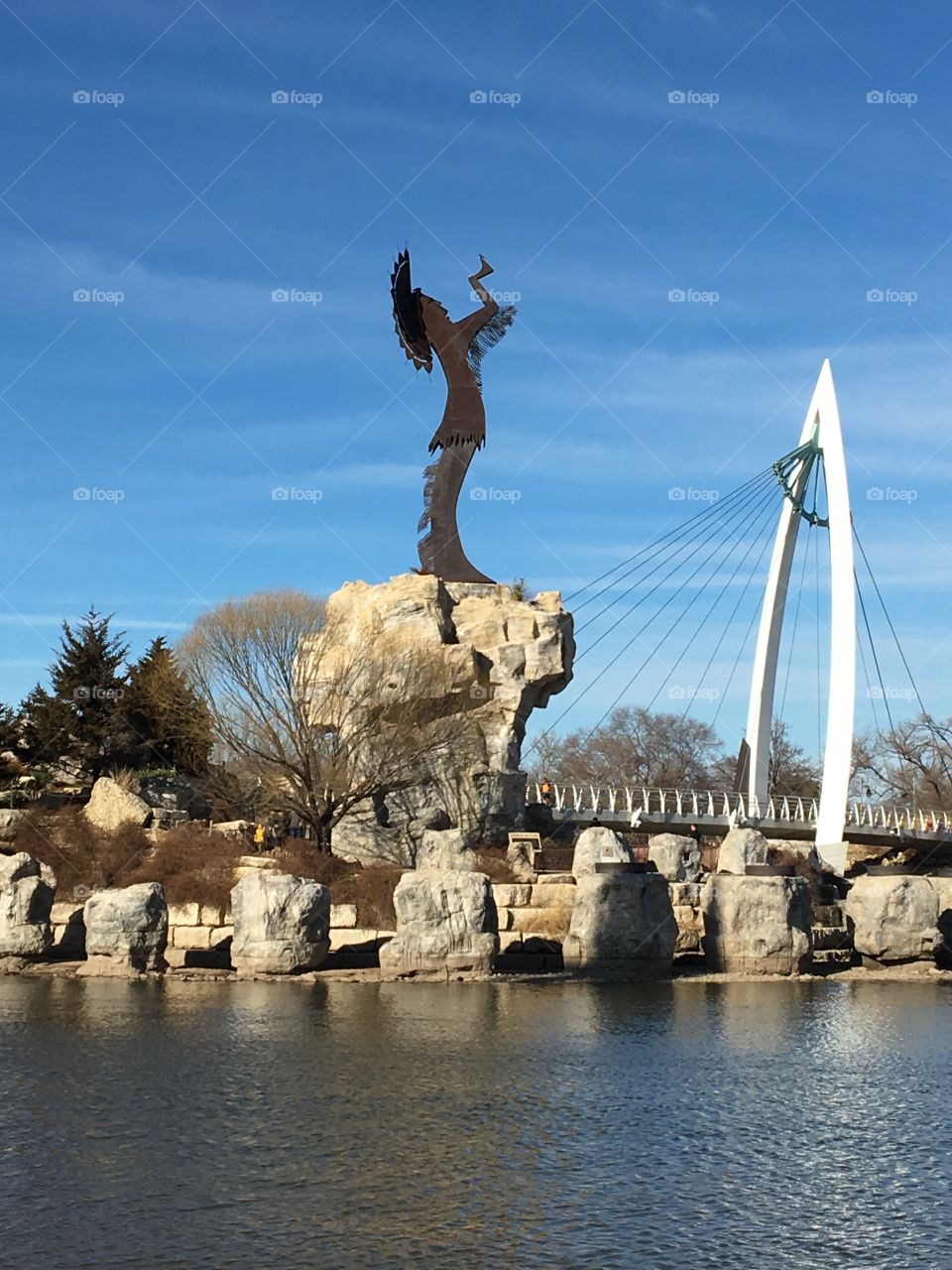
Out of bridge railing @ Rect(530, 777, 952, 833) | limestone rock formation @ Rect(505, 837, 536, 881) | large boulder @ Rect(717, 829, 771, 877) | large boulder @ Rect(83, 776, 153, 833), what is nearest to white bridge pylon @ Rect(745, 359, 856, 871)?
bridge railing @ Rect(530, 777, 952, 833)

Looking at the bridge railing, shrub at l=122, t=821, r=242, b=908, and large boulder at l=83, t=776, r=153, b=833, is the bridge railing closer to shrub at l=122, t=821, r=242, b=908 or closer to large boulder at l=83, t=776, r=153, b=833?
shrub at l=122, t=821, r=242, b=908

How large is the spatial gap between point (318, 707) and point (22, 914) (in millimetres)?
9174

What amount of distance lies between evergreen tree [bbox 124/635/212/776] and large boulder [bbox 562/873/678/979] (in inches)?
557

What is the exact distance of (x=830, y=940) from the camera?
30.4m

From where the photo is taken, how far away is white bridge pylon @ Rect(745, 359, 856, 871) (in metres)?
41.6

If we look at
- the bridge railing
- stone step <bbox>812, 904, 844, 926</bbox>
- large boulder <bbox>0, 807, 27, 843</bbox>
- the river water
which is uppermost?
the bridge railing

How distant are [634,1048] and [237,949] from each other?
399 inches

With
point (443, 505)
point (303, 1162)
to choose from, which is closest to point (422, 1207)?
point (303, 1162)

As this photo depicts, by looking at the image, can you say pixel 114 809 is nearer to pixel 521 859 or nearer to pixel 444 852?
pixel 444 852

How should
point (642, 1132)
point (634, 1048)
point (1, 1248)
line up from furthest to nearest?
point (634, 1048) < point (642, 1132) < point (1, 1248)

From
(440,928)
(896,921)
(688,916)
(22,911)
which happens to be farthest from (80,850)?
(896,921)

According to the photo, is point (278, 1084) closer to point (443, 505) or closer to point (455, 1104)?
point (455, 1104)

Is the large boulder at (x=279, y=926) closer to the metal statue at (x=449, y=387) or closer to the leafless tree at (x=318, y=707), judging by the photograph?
the leafless tree at (x=318, y=707)

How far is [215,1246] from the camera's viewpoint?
384 inches
